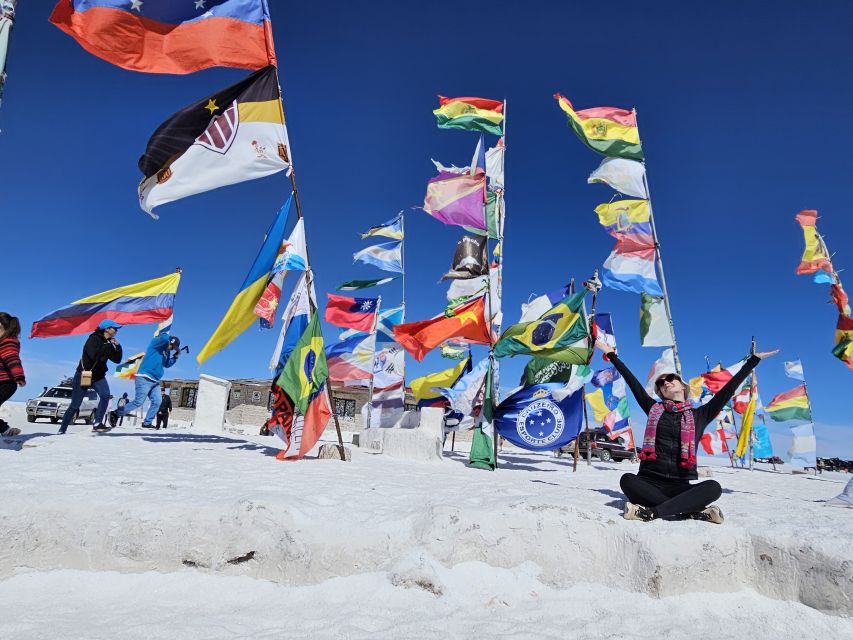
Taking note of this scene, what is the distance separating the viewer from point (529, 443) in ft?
25.6

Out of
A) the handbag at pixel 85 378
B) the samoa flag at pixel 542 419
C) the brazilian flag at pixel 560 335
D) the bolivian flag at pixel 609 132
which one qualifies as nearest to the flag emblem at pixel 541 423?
the samoa flag at pixel 542 419

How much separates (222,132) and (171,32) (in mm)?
1259

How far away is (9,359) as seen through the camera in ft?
18.0

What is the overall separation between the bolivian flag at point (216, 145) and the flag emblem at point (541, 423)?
547cm

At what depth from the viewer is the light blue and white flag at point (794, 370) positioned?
14.8 m

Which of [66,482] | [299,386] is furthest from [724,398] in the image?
[66,482]

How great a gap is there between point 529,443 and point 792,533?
4883 millimetres

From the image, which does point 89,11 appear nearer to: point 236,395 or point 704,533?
point 704,533

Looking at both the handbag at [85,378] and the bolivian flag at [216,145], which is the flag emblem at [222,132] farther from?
the handbag at [85,378]

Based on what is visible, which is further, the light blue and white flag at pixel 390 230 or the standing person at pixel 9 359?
the light blue and white flag at pixel 390 230

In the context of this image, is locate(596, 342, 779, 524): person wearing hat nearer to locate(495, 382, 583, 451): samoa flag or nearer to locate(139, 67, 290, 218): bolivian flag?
locate(495, 382, 583, 451): samoa flag

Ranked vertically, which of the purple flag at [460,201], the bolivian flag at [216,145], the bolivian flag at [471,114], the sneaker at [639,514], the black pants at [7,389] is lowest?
the sneaker at [639,514]

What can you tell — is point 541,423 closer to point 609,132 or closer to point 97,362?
point 609,132

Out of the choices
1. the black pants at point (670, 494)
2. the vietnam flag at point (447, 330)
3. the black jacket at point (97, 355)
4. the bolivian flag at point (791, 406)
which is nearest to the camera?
the black pants at point (670, 494)
